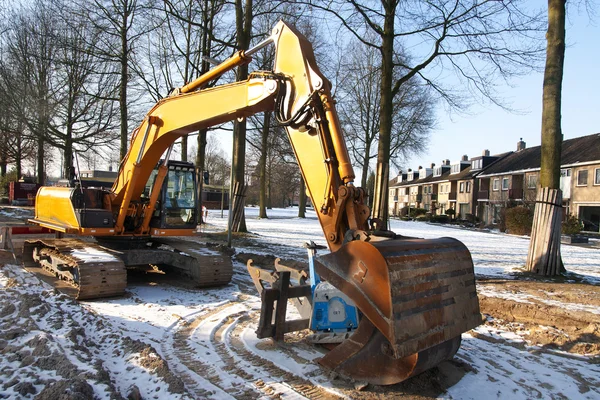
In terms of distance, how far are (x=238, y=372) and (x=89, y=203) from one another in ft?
17.9

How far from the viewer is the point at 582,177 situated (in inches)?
1315

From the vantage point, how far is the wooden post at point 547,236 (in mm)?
10211

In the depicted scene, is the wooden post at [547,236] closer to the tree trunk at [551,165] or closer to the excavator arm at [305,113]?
the tree trunk at [551,165]

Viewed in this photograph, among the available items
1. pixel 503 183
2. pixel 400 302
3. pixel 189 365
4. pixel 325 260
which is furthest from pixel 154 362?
pixel 503 183

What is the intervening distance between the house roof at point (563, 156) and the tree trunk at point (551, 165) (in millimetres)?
18992

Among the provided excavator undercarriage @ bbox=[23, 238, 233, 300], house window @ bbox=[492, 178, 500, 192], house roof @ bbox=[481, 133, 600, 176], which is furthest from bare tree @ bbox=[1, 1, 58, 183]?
house window @ bbox=[492, 178, 500, 192]

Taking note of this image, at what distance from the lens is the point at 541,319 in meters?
6.83

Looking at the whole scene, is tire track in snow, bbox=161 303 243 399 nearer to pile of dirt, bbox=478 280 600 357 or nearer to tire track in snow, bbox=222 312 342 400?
tire track in snow, bbox=222 312 342 400

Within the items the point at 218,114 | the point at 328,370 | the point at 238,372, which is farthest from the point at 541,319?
the point at 218,114

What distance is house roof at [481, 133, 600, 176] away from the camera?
110 ft

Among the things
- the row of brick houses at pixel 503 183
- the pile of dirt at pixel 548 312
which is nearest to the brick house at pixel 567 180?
the row of brick houses at pixel 503 183

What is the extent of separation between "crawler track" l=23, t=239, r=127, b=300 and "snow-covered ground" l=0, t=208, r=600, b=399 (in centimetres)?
22

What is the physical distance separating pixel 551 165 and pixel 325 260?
9.01 metres

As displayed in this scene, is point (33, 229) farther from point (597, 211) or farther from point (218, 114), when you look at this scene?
point (597, 211)
